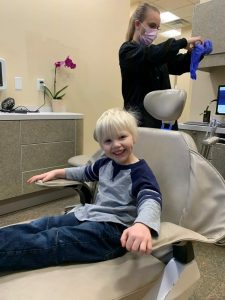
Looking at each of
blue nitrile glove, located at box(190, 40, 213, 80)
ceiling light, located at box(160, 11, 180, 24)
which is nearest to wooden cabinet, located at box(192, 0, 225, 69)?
blue nitrile glove, located at box(190, 40, 213, 80)

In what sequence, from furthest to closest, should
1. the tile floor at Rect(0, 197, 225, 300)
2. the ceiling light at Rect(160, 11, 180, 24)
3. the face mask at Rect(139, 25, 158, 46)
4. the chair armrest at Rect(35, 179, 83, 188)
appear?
the ceiling light at Rect(160, 11, 180, 24) < the face mask at Rect(139, 25, 158, 46) < the tile floor at Rect(0, 197, 225, 300) < the chair armrest at Rect(35, 179, 83, 188)

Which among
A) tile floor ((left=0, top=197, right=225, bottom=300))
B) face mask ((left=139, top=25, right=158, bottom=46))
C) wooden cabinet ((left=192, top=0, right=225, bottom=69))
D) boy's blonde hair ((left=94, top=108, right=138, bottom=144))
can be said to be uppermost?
wooden cabinet ((left=192, top=0, right=225, bottom=69))

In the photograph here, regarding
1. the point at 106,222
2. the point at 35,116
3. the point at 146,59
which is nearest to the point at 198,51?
the point at 146,59

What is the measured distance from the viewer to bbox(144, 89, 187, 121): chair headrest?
0.99 meters

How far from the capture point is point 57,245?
0.83 meters

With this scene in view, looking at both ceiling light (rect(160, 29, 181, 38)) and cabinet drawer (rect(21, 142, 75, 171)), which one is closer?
cabinet drawer (rect(21, 142, 75, 171))

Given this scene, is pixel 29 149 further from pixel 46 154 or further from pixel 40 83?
pixel 40 83

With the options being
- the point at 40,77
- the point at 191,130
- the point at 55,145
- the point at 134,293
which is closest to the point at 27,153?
the point at 55,145

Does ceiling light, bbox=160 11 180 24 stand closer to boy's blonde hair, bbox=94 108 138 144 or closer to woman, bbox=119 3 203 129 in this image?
woman, bbox=119 3 203 129

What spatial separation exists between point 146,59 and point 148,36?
0.19 m

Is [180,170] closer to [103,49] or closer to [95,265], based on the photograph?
[95,265]

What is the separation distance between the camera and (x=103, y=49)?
10.6 feet

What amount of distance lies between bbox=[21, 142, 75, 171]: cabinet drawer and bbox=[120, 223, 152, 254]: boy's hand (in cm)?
168

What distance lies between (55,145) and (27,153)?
0.28m
